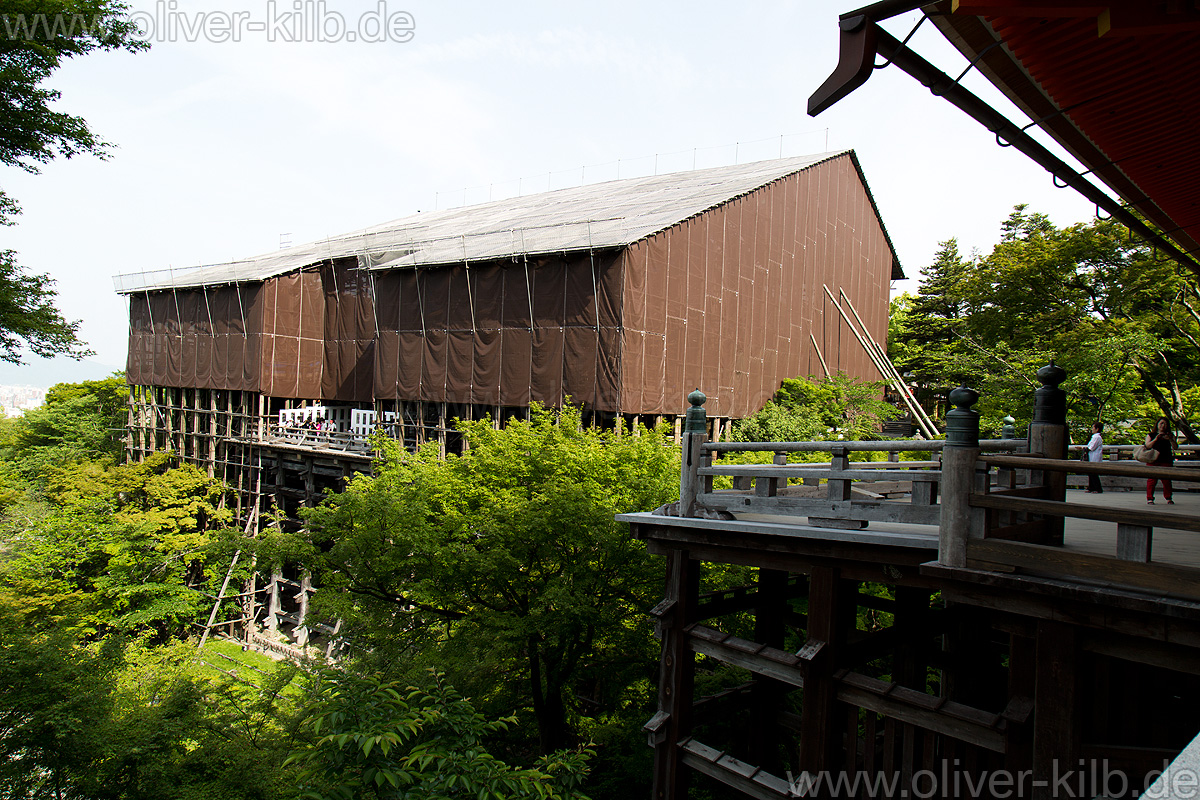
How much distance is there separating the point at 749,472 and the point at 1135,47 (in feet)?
12.8

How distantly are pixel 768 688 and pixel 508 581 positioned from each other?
4.64 meters

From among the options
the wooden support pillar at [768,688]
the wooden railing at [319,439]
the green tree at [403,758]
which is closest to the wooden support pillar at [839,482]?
the green tree at [403,758]

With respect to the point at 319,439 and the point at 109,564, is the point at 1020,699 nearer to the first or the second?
the point at 319,439

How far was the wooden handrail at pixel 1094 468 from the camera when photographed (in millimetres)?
3814

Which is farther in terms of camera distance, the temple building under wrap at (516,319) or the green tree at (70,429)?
the green tree at (70,429)

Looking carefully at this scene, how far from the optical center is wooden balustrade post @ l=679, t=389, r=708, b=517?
21.3 ft

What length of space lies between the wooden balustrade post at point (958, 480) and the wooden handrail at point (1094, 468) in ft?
0.41

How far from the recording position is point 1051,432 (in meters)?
5.03

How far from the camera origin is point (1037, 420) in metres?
5.21

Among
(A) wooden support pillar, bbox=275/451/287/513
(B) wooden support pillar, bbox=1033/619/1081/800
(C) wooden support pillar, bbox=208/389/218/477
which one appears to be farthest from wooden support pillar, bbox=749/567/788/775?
(C) wooden support pillar, bbox=208/389/218/477

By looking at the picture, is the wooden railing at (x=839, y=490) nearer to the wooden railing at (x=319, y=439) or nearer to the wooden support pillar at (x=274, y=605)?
the wooden railing at (x=319, y=439)

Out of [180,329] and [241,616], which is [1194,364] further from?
[180,329]

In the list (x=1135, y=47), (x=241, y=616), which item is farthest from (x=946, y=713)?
(x=241, y=616)

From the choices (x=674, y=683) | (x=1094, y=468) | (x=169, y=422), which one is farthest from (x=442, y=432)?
(x=1094, y=468)
